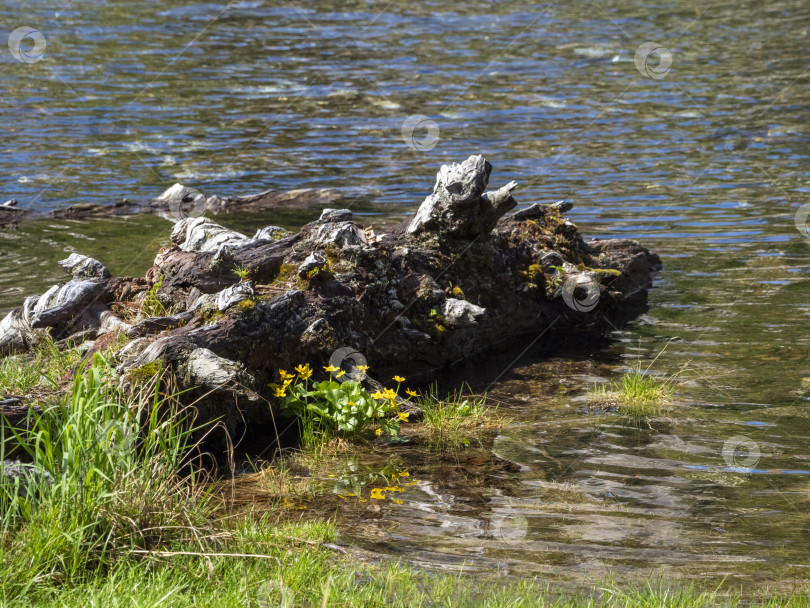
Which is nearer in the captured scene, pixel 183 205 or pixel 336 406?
pixel 336 406

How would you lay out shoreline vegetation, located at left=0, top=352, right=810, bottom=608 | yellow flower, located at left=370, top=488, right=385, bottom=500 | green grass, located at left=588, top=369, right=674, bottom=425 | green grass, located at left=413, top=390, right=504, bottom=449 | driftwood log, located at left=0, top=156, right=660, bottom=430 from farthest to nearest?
1. green grass, located at left=588, top=369, right=674, bottom=425
2. green grass, located at left=413, top=390, right=504, bottom=449
3. driftwood log, located at left=0, top=156, right=660, bottom=430
4. yellow flower, located at left=370, top=488, right=385, bottom=500
5. shoreline vegetation, located at left=0, top=352, right=810, bottom=608

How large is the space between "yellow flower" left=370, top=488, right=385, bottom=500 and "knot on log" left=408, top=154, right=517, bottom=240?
11.0 feet

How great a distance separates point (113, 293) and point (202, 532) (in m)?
4.00

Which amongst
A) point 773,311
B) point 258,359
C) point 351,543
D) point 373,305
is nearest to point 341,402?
point 258,359

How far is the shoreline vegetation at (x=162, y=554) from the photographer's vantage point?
457cm

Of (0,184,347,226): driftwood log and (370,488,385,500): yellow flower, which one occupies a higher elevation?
(0,184,347,226): driftwood log

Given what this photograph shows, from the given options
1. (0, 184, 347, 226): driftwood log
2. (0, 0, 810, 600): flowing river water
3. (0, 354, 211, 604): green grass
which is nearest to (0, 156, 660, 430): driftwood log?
(0, 0, 810, 600): flowing river water

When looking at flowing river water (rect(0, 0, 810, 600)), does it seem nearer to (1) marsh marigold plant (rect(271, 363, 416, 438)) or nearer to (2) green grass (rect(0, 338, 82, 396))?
(1) marsh marigold plant (rect(271, 363, 416, 438))

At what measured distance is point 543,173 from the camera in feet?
57.9

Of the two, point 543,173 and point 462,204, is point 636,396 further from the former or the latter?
point 543,173

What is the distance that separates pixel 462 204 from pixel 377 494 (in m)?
3.48

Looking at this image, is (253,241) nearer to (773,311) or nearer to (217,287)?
(217,287)

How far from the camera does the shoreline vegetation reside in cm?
457

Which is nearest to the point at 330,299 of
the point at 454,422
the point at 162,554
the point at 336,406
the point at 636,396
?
the point at 336,406
